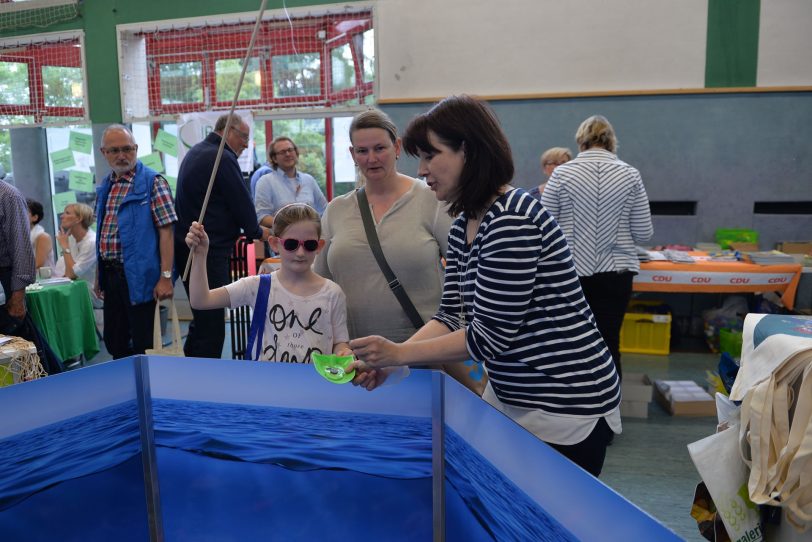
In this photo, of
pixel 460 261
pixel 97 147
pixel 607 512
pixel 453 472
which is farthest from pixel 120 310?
pixel 97 147

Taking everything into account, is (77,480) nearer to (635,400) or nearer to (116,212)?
(116,212)

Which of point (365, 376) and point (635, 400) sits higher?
point (365, 376)

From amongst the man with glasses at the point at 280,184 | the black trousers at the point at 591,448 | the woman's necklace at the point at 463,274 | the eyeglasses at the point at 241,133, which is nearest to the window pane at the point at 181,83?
the man with glasses at the point at 280,184

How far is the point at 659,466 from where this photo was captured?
296 cm

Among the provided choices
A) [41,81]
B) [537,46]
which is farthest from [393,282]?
[41,81]

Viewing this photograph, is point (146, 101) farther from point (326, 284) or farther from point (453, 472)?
point (453, 472)

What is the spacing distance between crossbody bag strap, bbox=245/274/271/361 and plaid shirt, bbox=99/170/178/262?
1589 mm

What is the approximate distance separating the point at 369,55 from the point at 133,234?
139 inches

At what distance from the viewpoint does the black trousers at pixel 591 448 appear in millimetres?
1250

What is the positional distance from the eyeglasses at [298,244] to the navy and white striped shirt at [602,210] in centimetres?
156

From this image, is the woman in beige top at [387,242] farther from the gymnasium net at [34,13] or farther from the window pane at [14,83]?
Answer: the window pane at [14,83]

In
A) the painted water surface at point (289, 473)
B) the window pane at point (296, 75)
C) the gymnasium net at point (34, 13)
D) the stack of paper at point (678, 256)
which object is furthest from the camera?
the gymnasium net at point (34, 13)

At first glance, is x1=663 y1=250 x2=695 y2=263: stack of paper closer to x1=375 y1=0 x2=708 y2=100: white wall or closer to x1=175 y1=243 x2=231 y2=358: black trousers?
x1=375 y1=0 x2=708 y2=100: white wall

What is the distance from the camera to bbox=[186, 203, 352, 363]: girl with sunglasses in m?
1.90
